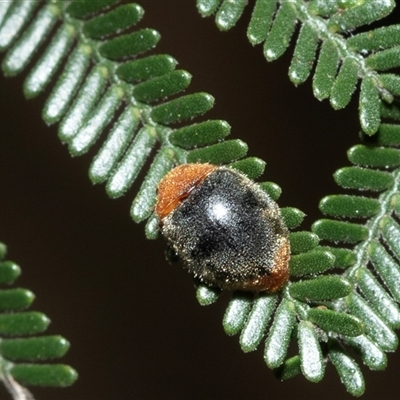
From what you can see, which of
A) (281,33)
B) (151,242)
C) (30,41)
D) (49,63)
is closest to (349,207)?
(281,33)

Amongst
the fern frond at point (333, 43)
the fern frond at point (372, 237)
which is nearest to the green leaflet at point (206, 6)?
the fern frond at point (333, 43)

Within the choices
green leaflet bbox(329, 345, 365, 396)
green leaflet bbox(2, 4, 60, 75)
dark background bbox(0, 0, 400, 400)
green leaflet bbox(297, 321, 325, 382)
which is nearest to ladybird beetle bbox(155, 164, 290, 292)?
green leaflet bbox(297, 321, 325, 382)

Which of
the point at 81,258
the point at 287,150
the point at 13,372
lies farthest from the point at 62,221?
the point at 13,372

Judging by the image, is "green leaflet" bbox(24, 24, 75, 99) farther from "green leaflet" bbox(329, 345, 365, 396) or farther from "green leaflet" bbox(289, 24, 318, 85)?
"green leaflet" bbox(329, 345, 365, 396)

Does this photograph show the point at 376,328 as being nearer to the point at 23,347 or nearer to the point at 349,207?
the point at 349,207

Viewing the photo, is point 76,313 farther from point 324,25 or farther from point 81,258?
point 324,25

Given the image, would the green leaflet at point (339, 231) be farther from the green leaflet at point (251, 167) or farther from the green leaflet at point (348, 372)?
the green leaflet at point (348, 372)
